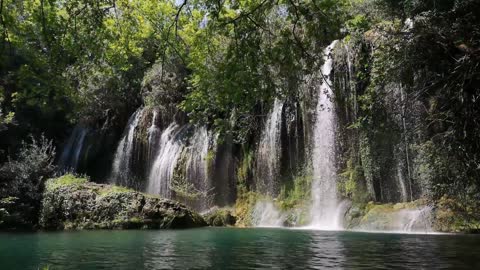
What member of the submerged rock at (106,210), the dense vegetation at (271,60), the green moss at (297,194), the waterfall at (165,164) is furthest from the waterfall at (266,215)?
the dense vegetation at (271,60)

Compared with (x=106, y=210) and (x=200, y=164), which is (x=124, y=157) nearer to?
(x=200, y=164)

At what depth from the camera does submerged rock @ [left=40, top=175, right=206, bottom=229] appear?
18.7 m

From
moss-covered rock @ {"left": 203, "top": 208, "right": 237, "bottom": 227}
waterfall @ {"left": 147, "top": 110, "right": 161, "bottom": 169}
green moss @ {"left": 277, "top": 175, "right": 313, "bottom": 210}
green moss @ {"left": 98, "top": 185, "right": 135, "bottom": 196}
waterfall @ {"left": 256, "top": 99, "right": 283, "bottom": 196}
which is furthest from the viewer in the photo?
waterfall @ {"left": 147, "top": 110, "right": 161, "bottom": 169}

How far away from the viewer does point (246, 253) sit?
399 inches

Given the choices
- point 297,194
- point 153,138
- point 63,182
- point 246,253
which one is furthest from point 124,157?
point 246,253

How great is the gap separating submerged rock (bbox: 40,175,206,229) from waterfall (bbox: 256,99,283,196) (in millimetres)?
3955

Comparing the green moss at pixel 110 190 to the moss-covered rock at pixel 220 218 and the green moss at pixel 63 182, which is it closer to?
the green moss at pixel 63 182

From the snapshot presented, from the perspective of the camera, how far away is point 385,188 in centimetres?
1823

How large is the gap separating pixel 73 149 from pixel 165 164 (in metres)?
8.20

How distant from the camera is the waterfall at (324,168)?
19.7 m

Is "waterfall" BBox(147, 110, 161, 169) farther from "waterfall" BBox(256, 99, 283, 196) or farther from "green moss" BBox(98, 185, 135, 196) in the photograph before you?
"waterfall" BBox(256, 99, 283, 196)

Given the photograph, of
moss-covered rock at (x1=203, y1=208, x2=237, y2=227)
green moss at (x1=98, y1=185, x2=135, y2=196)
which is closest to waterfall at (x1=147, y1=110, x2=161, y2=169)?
moss-covered rock at (x1=203, y1=208, x2=237, y2=227)

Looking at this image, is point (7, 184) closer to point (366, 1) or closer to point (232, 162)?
point (232, 162)

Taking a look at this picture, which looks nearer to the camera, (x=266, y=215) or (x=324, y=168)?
(x=324, y=168)
